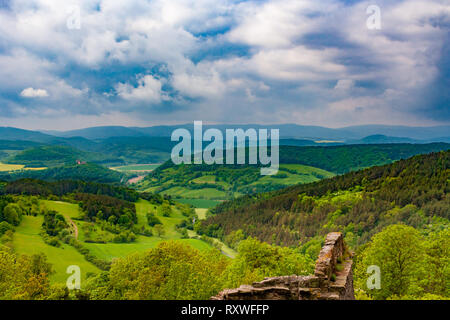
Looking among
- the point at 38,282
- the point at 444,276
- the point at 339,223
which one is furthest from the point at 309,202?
the point at 38,282

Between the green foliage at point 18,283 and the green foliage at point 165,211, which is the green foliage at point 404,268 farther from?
the green foliage at point 165,211

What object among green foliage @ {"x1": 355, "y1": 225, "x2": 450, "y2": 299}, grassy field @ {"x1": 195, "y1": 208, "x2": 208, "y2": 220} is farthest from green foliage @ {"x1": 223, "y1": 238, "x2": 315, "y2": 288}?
grassy field @ {"x1": 195, "y1": 208, "x2": 208, "y2": 220}

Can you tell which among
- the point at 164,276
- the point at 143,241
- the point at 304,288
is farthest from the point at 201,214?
the point at 304,288

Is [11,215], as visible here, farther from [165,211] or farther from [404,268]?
[404,268]

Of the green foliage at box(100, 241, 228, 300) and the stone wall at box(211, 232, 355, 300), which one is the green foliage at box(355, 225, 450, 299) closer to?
the stone wall at box(211, 232, 355, 300)

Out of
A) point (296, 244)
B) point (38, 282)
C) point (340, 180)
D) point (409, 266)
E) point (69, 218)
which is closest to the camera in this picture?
point (409, 266)
